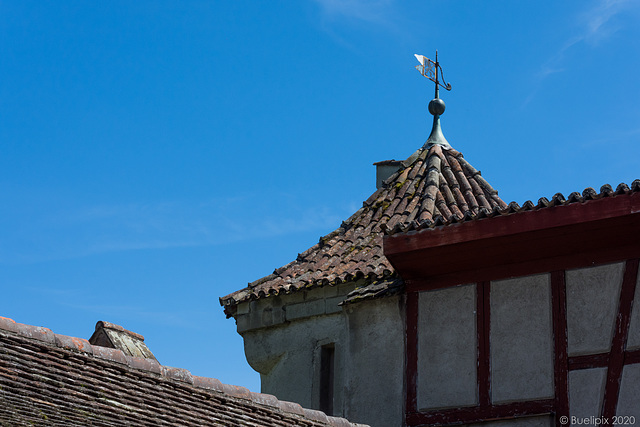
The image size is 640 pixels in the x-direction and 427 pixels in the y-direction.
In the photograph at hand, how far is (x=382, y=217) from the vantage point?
13297 millimetres

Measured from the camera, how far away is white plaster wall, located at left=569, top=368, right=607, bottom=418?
9.83m

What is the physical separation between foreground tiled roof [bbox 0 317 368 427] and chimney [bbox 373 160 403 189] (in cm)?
670

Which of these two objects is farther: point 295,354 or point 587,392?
point 295,354

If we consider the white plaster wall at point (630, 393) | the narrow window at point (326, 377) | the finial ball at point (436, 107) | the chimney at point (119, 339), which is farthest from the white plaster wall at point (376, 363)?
the finial ball at point (436, 107)

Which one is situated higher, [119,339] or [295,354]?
[295,354]

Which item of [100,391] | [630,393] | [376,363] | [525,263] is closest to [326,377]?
[376,363]

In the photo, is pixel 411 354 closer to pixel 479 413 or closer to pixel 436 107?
pixel 479 413

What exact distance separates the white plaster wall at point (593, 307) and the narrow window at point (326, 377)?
3.16m

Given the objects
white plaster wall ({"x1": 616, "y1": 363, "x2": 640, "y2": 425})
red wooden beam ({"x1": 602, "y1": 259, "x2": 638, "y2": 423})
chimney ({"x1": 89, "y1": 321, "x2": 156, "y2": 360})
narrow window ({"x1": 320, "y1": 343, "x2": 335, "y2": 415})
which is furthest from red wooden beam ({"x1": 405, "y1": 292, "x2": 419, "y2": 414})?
chimney ({"x1": 89, "y1": 321, "x2": 156, "y2": 360})

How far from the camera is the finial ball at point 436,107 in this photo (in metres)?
14.9

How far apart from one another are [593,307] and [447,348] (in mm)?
1613

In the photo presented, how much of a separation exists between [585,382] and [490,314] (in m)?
1.25

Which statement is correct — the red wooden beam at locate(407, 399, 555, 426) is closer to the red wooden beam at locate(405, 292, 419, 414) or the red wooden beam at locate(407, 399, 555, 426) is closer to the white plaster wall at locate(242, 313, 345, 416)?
the red wooden beam at locate(405, 292, 419, 414)

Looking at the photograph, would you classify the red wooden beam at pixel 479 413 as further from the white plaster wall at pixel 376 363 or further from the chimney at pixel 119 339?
the chimney at pixel 119 339
